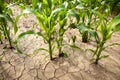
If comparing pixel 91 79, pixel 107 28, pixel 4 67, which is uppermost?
pixel 107 28

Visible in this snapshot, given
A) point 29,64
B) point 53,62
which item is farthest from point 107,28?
point 29,64

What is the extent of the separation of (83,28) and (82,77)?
543 mm

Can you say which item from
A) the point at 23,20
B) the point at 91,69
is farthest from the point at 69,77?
the point at 23,20

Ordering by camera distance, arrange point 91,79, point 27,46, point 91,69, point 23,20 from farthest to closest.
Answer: point 23,20 → point 27,46 → point 91,69 → point 91,79

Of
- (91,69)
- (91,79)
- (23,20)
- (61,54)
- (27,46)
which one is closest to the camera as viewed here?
(91,79)

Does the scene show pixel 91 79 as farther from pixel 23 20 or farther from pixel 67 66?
pixel 23 20

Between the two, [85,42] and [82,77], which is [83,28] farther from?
[85,42]

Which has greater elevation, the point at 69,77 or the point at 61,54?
the point at 61,54

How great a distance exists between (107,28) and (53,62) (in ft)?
2.47

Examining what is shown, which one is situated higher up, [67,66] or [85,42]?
[85,42]

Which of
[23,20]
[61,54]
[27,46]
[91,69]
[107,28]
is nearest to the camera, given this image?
[107,28]

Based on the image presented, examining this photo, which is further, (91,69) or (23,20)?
(23,20)

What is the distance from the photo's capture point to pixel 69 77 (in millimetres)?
1545

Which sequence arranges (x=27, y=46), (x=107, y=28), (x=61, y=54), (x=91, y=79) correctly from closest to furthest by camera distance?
1. (x=107, y=28)
2. (x=91, y=79)
3. (x=61, y=54)
4. (x=27, y=46)
